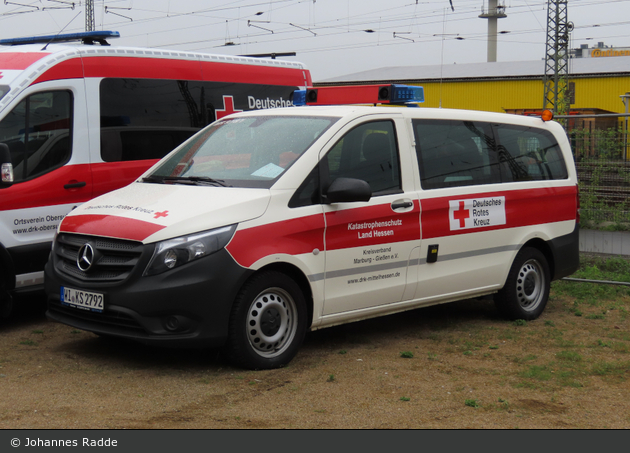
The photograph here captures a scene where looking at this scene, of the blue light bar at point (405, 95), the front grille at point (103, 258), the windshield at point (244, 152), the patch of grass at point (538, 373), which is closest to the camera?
the front grille at point (103, 258)

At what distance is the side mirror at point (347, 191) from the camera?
5.74 m

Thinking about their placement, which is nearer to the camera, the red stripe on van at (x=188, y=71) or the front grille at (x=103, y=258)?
the front grille at (x=103, y=258)

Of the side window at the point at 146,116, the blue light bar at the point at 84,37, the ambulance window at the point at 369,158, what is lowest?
the ambulance window at the point at 369,158

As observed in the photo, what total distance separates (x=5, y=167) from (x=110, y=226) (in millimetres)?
1623

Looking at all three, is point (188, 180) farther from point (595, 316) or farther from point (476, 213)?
point (595, 316)

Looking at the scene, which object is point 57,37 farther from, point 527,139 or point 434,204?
point 527,139

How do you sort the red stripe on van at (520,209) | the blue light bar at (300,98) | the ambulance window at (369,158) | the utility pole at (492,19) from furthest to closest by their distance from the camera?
the utility pole at (492,19) < the blue light bar at (300,98) < the red stripe on van at (520,209) < the ambulance window at (369,158)

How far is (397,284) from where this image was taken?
6402 mm

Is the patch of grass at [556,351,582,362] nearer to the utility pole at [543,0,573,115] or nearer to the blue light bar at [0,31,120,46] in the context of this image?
the blue light bar at [0,31,120,46]

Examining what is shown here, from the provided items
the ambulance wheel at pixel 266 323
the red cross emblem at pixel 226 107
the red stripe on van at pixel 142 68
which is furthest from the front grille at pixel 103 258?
the red cross emblem at pixel 226 107

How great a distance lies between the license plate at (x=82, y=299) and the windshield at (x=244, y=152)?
113 cm

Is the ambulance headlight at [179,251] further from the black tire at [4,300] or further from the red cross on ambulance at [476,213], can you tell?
the red cross on ambulance at [476,213]

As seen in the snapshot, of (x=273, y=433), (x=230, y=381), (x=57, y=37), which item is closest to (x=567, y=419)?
(x=273, y=433)

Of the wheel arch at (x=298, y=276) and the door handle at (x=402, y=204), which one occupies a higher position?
the door handle at (x=402, y=204)
